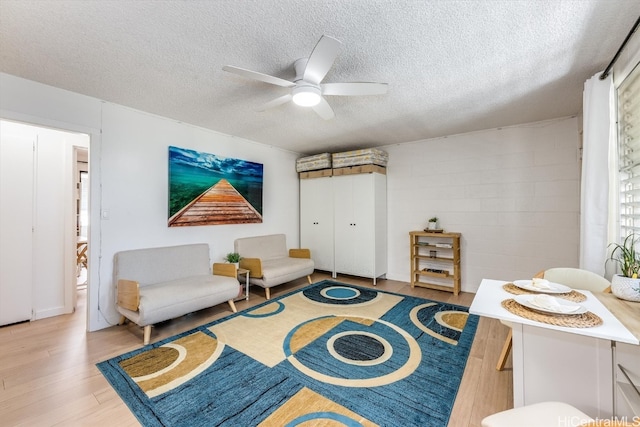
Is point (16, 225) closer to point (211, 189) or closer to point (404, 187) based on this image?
point (211, 189)

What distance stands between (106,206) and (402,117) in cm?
351

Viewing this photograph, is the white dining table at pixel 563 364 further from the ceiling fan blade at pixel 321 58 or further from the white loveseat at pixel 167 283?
the white loveseat at pixel 167 283

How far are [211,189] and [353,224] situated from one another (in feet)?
7.56

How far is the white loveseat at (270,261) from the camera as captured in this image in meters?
3.58

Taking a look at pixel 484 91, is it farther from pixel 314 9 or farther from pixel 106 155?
pixel 106 155

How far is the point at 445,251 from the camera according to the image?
407 centimetres

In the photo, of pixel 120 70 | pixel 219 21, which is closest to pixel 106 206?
pixel 120 70

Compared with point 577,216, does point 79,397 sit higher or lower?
lower

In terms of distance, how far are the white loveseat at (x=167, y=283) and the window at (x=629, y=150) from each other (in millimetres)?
3528

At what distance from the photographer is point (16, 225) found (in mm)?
2887

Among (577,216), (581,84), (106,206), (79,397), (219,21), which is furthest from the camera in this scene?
(577,216)

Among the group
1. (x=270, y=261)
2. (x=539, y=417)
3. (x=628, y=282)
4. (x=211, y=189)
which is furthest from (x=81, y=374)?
(x=628, y=282)

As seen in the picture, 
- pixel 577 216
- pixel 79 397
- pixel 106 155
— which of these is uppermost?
pixel 106 155

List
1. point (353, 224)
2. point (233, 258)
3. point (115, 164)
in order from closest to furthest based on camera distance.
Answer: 1. point (115, 164)
2. point (233, 258)
3. point (353, 224)
